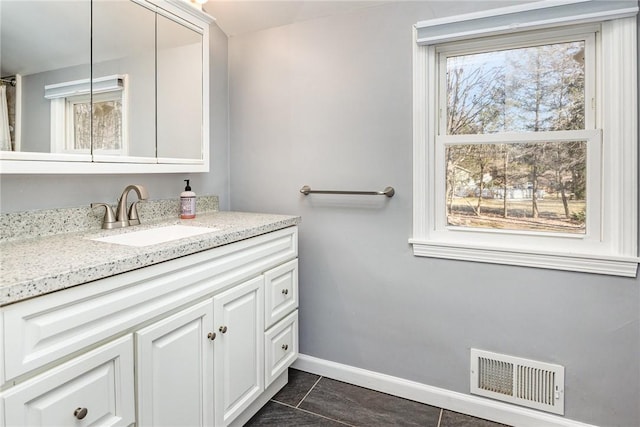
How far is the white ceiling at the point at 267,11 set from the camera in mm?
1966

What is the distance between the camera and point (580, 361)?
1635mm

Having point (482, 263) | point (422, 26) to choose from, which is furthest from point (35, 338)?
point (422, 26)

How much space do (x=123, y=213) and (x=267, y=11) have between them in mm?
1323

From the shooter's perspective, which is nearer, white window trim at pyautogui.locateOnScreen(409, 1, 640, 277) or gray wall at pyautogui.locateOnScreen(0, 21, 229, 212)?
gray wall at pyautogui.locateOnScreen(0, 21, 229, 212)

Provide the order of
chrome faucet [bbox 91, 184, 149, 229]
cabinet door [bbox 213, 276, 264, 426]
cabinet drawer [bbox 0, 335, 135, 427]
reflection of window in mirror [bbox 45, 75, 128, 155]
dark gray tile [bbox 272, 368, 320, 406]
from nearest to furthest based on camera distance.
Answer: cabinet drawer [bbox 0, 335, 135, 427], reflection of window in mirror [bbox 45, 75, 128, 155], cabinet door [bbox 213, 276, 264, 426], chrome faucet [bbox 91, 184, 149, 229], dark gray tile [bbox 272, 368, 320, 406]

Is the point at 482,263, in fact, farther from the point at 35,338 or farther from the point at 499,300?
the point at 35,338

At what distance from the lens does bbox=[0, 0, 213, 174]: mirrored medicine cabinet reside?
122 cm

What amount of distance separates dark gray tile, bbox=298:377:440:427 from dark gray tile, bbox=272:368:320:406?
4 centimetres

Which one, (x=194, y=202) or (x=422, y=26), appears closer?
(x=422, y=26)

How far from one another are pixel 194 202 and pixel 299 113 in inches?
29.5

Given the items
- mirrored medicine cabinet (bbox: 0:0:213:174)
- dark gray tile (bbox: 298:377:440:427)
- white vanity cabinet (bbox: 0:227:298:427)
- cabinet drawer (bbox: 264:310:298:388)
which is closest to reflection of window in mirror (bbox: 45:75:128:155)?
mirrored medicine cabinet (bbox: 0:0:213:174)

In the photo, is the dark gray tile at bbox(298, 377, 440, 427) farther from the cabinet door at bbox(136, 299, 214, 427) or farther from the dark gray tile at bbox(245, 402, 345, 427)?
the cabinet door at bbox(136, 299, 214, 427)

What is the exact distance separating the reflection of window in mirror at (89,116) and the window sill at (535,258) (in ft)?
4.61

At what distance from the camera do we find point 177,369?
1280 mm
